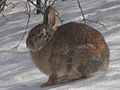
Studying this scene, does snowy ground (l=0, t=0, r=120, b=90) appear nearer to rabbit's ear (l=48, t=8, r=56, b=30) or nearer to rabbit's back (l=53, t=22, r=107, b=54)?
rabbit's back (l=53, t=22, r=107, b=54)

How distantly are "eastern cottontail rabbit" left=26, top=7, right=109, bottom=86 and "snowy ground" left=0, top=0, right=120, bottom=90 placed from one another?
0.14m

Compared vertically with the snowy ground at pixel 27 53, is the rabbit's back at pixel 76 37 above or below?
above

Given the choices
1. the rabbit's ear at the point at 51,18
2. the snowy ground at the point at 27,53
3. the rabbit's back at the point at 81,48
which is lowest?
the snowy ground at the point at 27,53

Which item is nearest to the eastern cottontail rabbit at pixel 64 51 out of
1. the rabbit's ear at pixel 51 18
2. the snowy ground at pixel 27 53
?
the rabbit's ear at pixel 51 18

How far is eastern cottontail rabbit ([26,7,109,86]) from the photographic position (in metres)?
4.07

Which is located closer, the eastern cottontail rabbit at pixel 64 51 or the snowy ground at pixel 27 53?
the snowy ground at pixel 27 53

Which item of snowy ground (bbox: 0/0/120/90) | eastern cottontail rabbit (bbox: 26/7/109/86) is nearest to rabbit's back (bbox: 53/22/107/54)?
eastern cottontail rabbit (bbox: 26/7/109/86)

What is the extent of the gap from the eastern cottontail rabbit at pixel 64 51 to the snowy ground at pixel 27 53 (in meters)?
0.14

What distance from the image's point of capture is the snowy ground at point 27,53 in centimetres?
389

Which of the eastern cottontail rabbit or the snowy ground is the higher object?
the eastern cottontail rabbit

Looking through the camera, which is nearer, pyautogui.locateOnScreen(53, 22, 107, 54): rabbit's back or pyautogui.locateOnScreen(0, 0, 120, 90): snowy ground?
pyautogui.locateOnScreen(0, 0, 120, 90): snowy ground

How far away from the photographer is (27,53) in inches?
231

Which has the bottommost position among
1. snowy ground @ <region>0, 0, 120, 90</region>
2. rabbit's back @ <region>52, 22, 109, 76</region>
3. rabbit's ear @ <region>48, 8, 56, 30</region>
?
snowy ground @ <region>0, 0, 120, 90</region>

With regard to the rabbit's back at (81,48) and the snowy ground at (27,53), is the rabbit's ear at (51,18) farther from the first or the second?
the snowy ground at (27,53)
